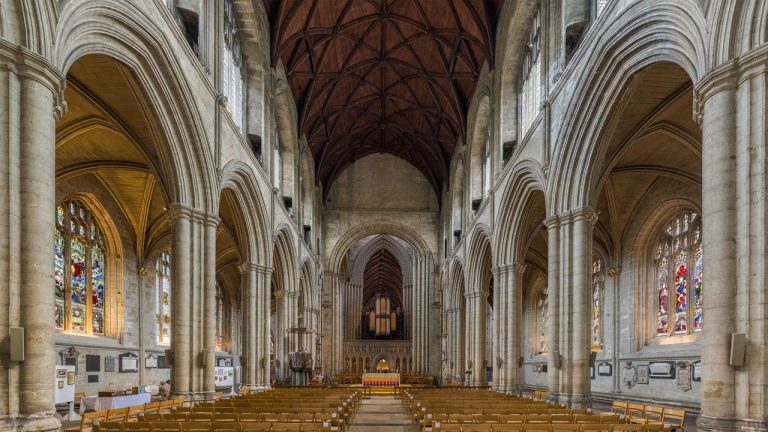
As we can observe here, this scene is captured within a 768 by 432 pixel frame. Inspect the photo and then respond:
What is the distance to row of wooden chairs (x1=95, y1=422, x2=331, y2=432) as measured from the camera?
809cm

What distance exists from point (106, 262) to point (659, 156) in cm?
1851

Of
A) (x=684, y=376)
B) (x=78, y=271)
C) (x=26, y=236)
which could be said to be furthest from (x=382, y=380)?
(x=26, y=236)

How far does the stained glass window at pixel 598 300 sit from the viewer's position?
25109 millimetres

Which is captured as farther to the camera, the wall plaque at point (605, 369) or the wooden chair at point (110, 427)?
the wall plaque at point (605, 369)

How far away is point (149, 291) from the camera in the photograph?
2483cm

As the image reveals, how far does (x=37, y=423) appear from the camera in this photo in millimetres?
8117

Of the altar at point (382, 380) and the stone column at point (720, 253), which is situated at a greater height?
the stone column at point (720, 253)

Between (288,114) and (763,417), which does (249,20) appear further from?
(763,417)

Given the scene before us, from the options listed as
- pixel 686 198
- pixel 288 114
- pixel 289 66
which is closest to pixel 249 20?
pixel 289 66

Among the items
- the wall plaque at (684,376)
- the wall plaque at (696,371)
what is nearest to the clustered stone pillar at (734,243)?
the wall plaque at (696,371)

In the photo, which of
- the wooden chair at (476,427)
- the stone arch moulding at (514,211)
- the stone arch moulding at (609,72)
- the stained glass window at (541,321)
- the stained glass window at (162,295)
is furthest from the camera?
the stained glass window at (541,321)

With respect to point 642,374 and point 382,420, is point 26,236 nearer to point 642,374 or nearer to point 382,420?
point 382,420

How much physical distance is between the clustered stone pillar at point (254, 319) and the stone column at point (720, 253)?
16.0 metres

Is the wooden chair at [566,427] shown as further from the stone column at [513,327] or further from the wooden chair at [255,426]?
the stone column at [513,327]
